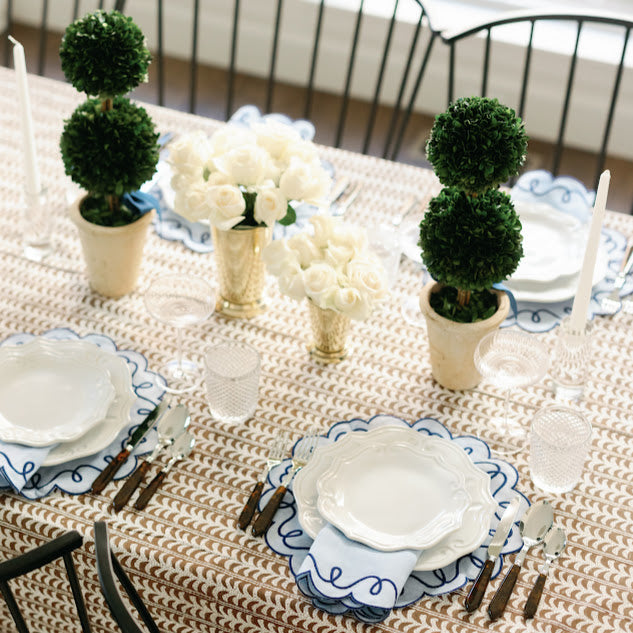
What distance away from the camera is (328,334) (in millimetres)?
1506

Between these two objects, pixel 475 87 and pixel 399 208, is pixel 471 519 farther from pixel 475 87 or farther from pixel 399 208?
pixel 475 87

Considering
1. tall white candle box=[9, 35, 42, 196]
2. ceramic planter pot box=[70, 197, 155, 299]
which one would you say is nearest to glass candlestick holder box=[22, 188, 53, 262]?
tall white candle box=[9, 35, 42, 196]

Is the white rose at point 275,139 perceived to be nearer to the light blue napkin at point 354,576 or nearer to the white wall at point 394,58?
the light blue napkin at point 354,576

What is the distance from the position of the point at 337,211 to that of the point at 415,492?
0.72 metres

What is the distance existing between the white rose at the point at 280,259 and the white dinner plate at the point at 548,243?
1.60 feet

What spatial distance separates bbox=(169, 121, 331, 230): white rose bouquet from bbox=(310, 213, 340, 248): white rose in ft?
0.21

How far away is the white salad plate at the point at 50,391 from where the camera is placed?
1.34 meters

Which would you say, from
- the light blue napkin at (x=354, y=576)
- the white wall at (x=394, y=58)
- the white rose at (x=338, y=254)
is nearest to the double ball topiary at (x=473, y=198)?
the white rose at (x=338, y=254)

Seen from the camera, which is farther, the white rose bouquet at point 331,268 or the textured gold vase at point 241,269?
the textured gold vase at point 241,269

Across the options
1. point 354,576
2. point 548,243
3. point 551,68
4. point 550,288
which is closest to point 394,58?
point 551,68

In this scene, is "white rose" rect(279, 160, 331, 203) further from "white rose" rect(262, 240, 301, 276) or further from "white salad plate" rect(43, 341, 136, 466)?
"white salad plate" rect(43, 341, 136, 466)

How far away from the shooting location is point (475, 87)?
144 inches

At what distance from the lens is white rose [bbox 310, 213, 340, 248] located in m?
1.41

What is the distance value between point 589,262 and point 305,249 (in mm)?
460
